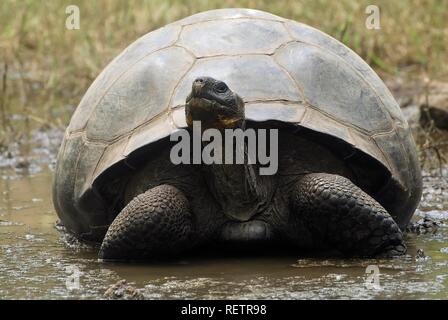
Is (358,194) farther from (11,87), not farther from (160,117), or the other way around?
(11,87)

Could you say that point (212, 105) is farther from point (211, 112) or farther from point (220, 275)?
point (220, 275)

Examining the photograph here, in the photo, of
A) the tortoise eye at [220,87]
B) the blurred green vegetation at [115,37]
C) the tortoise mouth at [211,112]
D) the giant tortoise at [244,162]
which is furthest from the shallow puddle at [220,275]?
the blurred green vegetation at [115,37]

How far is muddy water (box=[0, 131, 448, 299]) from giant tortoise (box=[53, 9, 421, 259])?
0.42ft

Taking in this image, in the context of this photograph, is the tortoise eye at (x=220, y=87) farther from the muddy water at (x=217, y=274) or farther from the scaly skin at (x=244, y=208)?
the muddy water at (x=217, y=274)

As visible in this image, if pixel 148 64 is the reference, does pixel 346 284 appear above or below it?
below

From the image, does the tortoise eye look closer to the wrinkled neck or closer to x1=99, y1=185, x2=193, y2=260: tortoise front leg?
the wrinkled neck

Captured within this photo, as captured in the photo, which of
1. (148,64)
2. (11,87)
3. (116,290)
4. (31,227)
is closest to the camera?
(116,290)

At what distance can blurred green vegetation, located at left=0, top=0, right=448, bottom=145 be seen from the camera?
390 inches

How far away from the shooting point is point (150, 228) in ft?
15.0

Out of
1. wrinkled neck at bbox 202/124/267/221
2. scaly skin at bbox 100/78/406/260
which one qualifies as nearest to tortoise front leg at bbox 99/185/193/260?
scaly skin at bbox 100/78/406/260

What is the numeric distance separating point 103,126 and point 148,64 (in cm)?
38

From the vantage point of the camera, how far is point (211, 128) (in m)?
4.48
